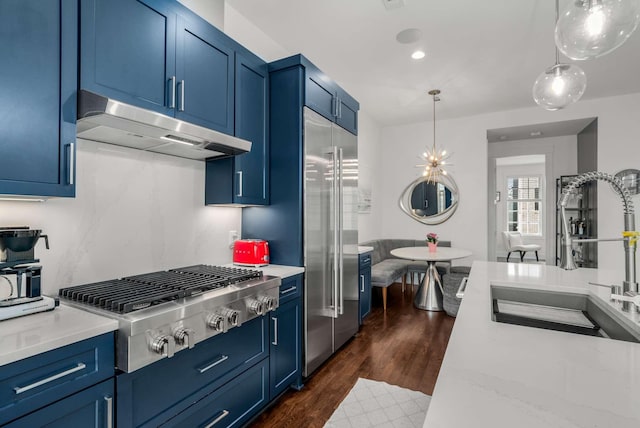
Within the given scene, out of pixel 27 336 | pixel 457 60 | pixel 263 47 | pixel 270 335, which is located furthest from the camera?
pixel 457 60

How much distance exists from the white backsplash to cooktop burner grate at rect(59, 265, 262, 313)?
108mm

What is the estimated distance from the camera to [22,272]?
1.31 metres

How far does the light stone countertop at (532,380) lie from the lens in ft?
1.87

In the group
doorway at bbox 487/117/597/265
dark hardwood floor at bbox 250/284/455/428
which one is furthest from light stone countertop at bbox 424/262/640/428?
doorway at bbox 487/117/597/265

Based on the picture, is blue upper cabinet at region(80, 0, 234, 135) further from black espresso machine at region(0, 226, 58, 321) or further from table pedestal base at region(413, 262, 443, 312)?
table pedestal base at region(413, 262, 443, 312)

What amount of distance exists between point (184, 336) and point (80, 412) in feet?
1.34

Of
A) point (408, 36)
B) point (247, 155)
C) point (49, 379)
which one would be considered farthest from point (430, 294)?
point (49, 379)

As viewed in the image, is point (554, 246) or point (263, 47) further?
point (554, 246)

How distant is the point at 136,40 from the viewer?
162 centimetres

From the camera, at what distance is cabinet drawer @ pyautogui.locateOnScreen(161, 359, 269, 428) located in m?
1.54

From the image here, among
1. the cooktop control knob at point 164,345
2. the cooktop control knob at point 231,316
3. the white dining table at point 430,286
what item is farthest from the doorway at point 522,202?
the cooktop control knob at point 164,345

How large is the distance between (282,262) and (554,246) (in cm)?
571

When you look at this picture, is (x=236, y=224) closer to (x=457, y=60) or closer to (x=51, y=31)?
(x=51, y=31)

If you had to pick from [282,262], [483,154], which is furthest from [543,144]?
[282,262]
